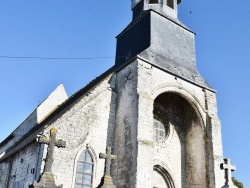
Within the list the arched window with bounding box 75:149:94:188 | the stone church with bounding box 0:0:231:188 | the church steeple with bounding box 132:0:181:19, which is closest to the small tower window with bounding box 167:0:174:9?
the church steeple with bounding box 132:0:181:19

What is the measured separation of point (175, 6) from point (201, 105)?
20.0 feet

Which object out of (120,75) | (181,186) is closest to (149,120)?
(120,75)

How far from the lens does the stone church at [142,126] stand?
1028 centimetres

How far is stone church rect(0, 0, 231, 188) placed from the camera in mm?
10281

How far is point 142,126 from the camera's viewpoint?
34.9 ft

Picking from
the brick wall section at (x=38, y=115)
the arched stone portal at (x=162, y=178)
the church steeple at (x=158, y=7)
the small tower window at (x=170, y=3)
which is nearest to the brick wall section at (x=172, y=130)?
the arched stone portal at (x=162, y=178)

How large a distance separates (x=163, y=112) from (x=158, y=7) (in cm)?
563

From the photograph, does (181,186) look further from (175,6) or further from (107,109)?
(175,6)

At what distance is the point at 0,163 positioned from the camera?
13.5 m

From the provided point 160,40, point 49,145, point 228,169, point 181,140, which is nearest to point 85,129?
point 49,145

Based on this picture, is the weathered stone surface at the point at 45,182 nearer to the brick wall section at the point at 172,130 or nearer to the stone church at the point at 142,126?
the stone church at the point at 142,126

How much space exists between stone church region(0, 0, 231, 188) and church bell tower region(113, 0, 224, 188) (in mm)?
35

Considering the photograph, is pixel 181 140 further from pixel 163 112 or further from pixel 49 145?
pixel 49 145

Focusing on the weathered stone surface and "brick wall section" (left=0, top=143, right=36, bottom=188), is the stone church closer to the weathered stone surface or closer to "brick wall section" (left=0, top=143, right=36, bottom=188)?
"brick wall section" (left=0, top=143, right=36, bottom=188)
